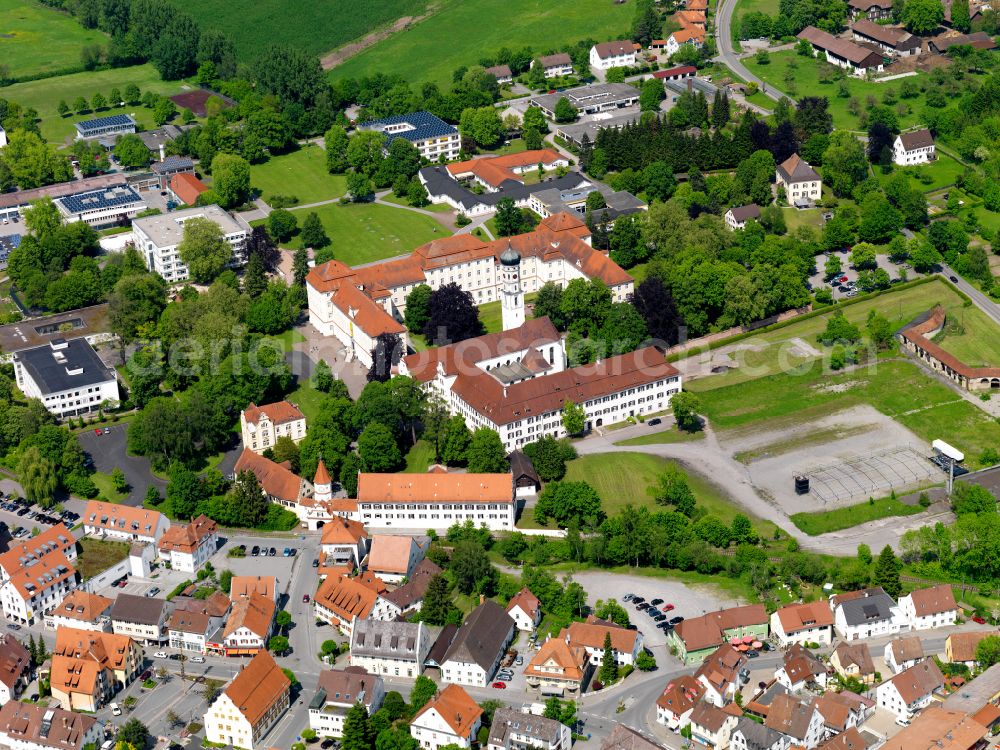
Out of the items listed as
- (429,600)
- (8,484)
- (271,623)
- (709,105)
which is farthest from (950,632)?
(709,105)

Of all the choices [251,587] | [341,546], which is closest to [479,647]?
[341,546]

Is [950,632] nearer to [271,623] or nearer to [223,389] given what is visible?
[271,623]

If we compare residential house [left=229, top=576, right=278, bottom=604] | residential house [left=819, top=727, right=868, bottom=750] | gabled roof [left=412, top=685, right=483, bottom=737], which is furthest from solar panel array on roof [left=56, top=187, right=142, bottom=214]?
residential house [left=819, top=727, right=868, bottom=750]

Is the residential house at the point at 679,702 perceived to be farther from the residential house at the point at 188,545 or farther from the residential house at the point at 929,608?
the residential house at the point at 188,545

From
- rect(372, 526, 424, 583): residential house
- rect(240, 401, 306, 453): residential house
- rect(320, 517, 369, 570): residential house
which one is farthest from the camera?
rect(240, 401, 306, 453): residential house

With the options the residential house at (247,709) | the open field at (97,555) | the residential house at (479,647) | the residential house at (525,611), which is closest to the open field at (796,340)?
the residential house at (525,611)

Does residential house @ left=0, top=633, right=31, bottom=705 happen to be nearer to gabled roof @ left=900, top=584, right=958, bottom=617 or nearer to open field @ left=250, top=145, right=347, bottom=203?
gabled roof @ left=900, top=584, right=958, bottom=617
